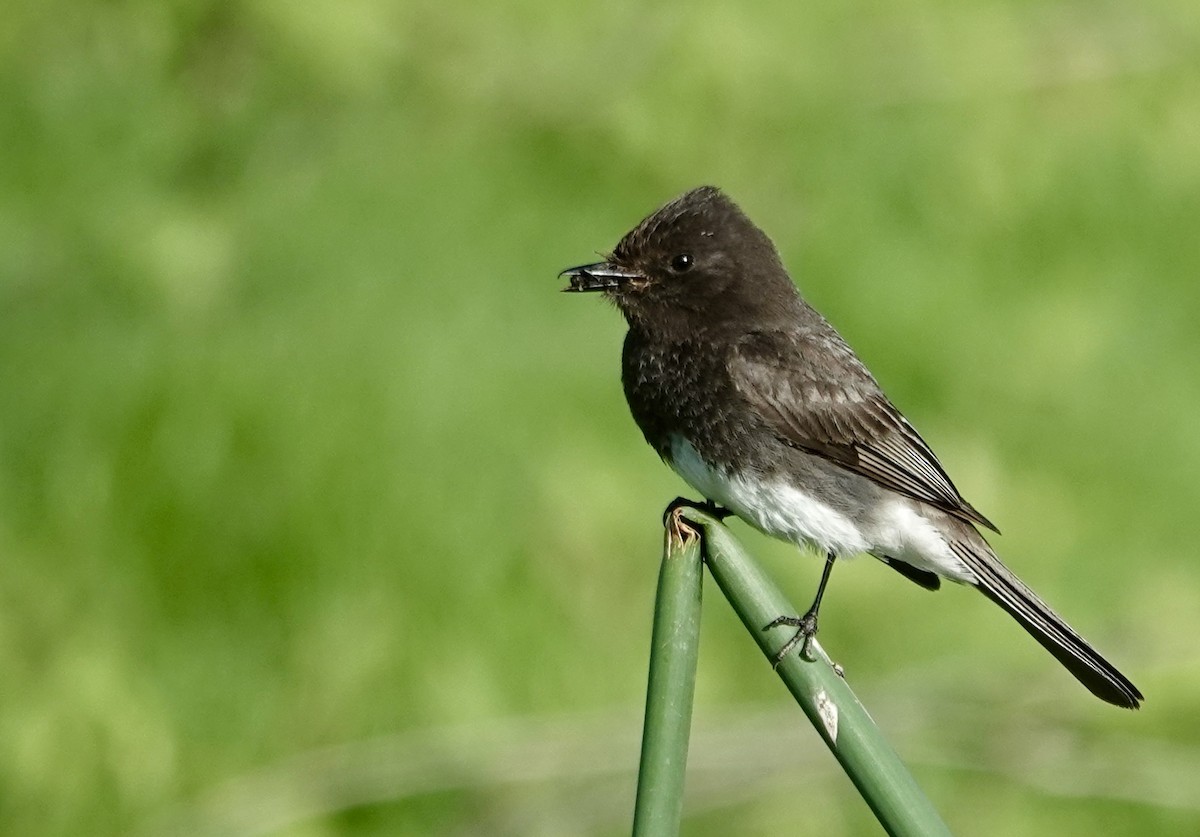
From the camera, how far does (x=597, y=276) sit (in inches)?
99.3

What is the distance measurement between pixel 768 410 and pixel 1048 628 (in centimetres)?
54

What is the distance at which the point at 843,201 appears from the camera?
10.2 ft

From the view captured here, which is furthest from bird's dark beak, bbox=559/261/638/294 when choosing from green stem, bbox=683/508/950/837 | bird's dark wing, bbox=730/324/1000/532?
green stem, bbox=683/508/950/837

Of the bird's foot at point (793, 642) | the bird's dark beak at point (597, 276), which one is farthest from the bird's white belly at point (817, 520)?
the bird's foot at point (793, 642)

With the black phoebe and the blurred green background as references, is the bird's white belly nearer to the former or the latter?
the black phoebe

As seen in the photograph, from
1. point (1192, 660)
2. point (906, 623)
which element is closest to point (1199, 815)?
point (1192, 660)

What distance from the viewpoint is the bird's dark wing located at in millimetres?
2594

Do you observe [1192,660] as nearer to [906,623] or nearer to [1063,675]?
[1063,675]

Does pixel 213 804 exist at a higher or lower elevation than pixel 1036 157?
lower

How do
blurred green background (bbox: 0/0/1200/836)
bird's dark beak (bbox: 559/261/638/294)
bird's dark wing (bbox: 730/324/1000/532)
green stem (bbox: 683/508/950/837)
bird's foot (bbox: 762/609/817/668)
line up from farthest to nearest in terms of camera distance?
blurred green background (bbox: 0/0/1200/836), bird's dark wing (bbox: 730/324/1000/532), bird's dark beak (bbox: 559/261/638/294), bird's foot (bbox: 762/609/817/668), green stem (bbox: 683/508/950/837)

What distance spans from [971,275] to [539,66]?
920 millimetres

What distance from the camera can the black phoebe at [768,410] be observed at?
2.53 m

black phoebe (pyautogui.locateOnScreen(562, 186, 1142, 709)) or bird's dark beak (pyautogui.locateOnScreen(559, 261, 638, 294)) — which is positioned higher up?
bird's dark beak (pyautogui.locateOnScreen(559, 261, 638, 294))

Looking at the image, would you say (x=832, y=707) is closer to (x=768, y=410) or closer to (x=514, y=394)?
(x=768, y=410)
